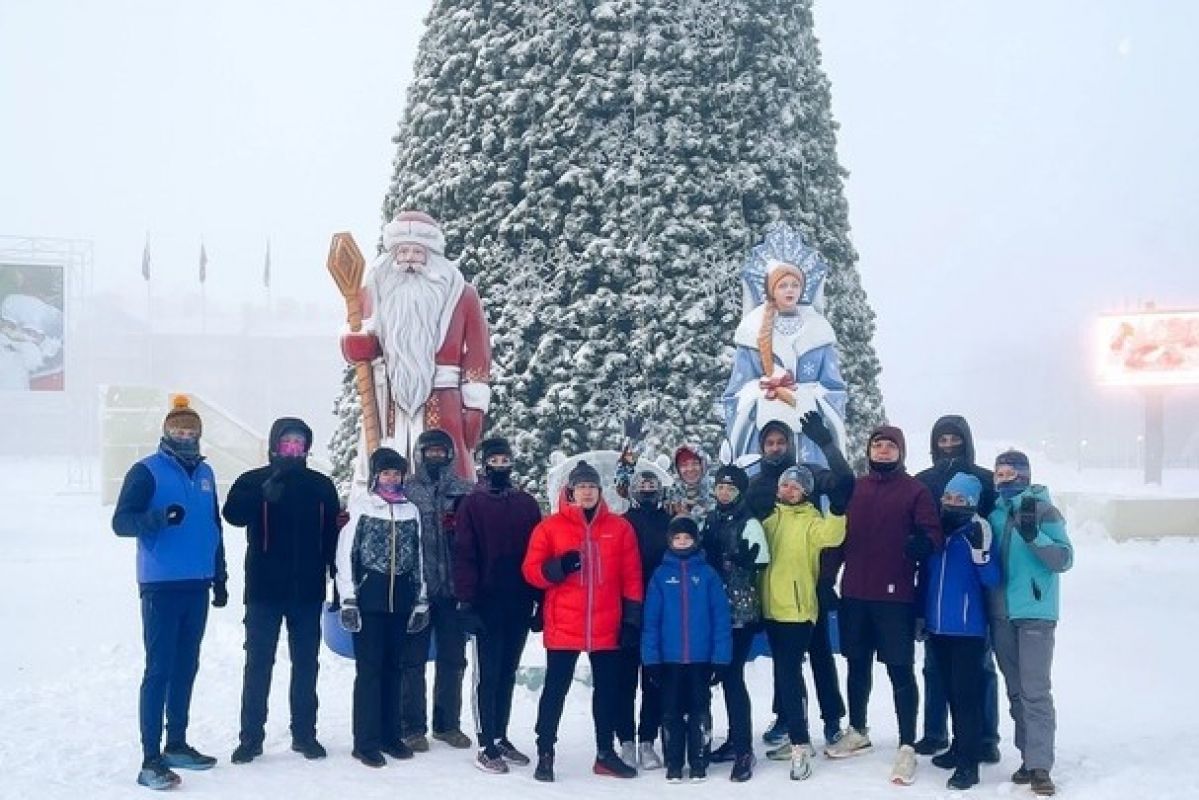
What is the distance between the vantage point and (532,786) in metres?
5.73

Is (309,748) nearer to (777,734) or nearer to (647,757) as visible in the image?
(647,757)

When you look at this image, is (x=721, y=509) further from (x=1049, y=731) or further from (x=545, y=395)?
(x=545, y=395)

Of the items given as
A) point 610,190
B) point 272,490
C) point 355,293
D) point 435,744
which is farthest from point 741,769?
point 610,190

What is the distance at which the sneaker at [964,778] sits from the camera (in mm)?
5695

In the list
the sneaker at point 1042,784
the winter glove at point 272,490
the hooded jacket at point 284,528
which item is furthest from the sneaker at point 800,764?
the winter glove at point 272,490

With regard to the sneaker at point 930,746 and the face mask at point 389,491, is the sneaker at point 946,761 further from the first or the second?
the face mask at point 389,491

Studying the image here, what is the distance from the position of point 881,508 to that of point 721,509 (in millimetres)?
842

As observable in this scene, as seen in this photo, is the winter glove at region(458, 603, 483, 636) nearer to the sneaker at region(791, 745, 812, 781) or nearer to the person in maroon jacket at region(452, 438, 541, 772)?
the person in maroon jacket at region(452, 438, 541, 772)

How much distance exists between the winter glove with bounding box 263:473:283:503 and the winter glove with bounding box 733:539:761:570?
7.84 ft

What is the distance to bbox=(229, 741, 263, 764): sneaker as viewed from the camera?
6.01 meters

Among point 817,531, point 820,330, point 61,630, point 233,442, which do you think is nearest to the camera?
point 817,531

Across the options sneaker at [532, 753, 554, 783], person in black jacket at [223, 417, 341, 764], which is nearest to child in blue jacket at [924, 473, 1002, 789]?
sneaker at [532, 753, 554, 783]

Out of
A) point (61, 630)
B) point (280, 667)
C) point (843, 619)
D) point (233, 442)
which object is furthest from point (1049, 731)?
point (233, 442)

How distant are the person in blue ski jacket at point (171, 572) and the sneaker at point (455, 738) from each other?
1.28 m
